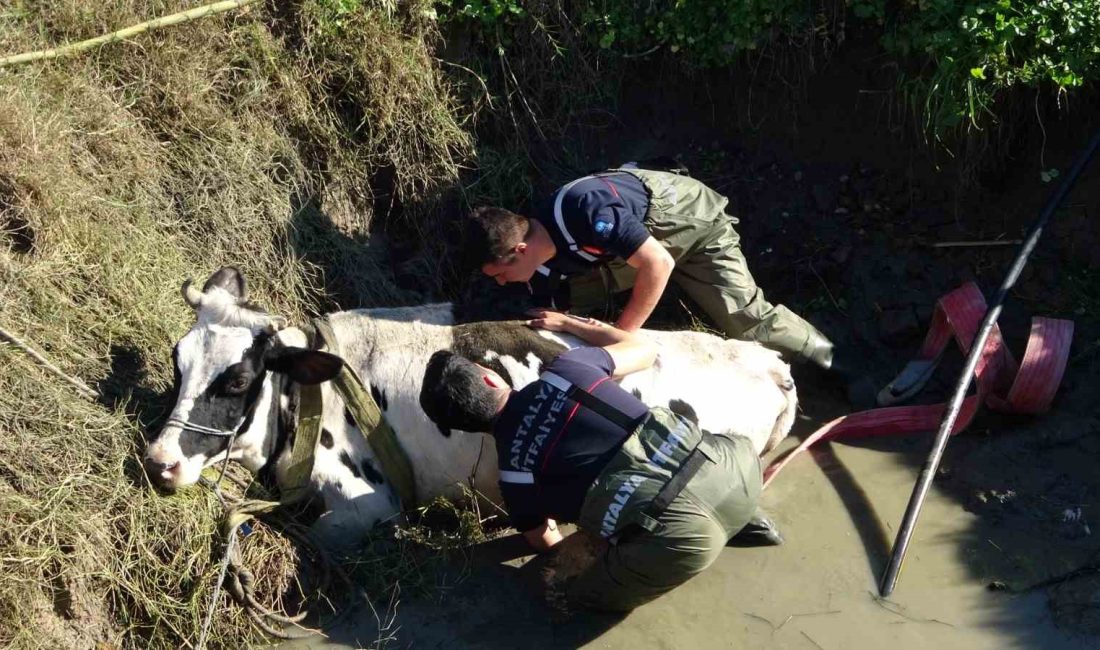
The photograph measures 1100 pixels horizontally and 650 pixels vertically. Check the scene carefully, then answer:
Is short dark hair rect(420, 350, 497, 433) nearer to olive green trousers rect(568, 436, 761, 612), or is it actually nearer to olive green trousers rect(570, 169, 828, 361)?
olive green trousers rect(568, 436, 761, 612)

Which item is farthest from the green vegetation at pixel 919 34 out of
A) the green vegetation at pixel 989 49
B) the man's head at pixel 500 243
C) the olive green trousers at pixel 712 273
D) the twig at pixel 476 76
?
the man's head at pixel 500 243

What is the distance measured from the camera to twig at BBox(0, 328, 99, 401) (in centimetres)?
480

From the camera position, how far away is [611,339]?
5195 millimetres

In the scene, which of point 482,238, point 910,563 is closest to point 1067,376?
point 910,563

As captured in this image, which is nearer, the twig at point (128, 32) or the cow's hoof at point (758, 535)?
the cow's hoof at point (758, 535)

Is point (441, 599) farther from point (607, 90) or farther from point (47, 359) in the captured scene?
point (607, 90)

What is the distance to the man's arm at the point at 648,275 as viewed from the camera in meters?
5.24

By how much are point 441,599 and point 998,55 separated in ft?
13.3

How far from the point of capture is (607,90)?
701 cm

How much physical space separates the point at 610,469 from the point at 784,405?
1.58m

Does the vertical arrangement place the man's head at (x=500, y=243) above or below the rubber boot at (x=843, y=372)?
above

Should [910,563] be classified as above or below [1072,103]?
below

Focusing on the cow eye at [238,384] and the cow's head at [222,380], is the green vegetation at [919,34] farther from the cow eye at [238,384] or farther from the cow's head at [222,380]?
the cow eye at [238,384]

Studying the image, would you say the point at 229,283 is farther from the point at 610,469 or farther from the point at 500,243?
the point at 610,469
